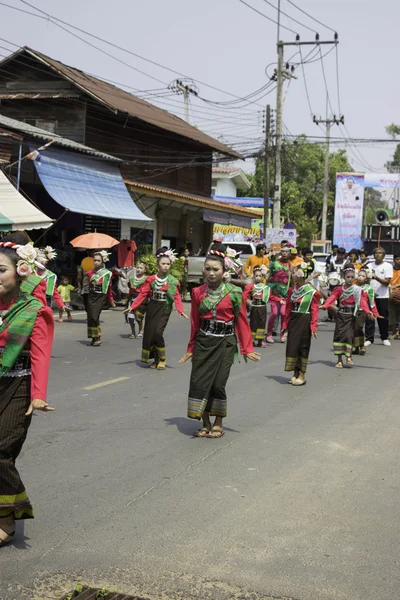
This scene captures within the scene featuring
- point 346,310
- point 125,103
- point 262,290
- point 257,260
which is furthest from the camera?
point 125,103

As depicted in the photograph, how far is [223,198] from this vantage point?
49.0 metres

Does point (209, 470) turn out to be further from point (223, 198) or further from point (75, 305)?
point (223, 198)

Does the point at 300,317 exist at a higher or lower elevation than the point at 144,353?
higher

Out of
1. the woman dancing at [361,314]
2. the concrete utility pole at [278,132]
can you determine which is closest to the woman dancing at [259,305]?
the woman dancing at [361,314]

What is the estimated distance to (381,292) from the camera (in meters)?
17.9

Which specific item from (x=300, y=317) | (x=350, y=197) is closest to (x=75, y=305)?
(x=300, y=317)

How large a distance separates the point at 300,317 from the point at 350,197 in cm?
3438

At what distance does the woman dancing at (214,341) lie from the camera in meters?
7.71

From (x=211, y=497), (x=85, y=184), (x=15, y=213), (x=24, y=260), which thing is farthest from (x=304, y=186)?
(x=24, y=260)

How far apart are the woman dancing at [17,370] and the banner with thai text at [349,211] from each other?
40.3m

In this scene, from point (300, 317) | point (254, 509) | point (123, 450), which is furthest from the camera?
point (300, 317)

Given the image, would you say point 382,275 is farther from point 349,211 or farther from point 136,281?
point 349,211

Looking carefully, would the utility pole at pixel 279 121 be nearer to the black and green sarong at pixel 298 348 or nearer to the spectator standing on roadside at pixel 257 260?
the spectator standing on roadside at pixel 257 260

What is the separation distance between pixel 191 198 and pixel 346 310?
17.4 meters
